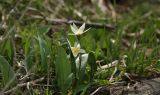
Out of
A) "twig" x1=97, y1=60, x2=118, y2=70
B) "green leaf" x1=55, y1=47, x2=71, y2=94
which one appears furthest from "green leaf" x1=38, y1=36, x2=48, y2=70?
"twig" x1=97, y1=60, x2=118, y2=70

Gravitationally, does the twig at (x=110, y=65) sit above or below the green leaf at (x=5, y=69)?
below

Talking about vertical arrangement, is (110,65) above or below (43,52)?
below

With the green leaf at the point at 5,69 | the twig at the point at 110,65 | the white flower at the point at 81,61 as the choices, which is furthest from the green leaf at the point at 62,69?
the twig at the point at 110,65

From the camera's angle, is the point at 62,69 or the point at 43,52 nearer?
the point at 62,69

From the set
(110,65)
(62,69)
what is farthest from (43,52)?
(110,65)

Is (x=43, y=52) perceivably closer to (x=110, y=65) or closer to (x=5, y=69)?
(x=5, y=69)

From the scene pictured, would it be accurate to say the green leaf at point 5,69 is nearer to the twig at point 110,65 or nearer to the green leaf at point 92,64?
the green leaf at point 92,64

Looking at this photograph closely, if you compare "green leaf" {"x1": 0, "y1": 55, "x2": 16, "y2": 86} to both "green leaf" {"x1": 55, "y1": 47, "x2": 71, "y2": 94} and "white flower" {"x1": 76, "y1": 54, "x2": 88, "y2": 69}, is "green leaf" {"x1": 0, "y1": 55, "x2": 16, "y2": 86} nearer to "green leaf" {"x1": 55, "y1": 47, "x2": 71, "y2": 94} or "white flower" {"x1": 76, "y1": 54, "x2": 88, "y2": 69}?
"green leaf" {"x1": 55, "y1": 47, "x2": 71, "y2": 94}

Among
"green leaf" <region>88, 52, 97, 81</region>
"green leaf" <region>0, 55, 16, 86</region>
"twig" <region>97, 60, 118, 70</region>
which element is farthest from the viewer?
"twig" <region>97, 60, 118, 70</region>

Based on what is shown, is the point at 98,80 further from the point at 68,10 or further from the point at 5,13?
the point at 68,10
